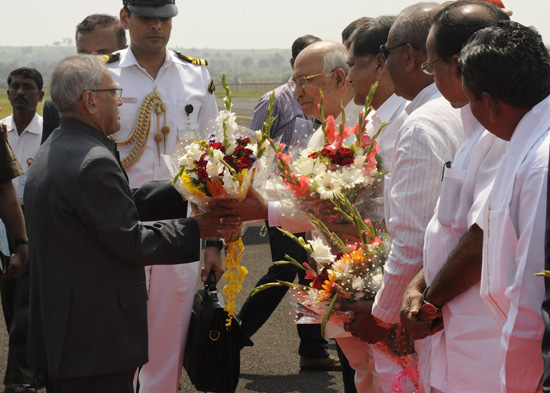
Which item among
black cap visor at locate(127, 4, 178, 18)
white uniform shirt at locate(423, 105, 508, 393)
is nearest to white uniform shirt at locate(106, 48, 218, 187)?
black cap visor at locate(127, 4, 178, 18)

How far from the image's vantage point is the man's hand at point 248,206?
4398 millimetres

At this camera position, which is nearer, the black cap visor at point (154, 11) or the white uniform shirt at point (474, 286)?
the white uniform shirt at point (474, 286)

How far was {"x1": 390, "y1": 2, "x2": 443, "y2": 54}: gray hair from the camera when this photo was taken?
3.94m

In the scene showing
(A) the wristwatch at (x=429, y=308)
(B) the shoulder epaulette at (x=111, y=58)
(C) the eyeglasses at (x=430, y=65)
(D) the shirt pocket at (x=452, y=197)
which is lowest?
(A) the wristwatch at (x=429, y=308)

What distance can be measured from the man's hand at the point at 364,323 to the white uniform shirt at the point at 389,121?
80 centimetres

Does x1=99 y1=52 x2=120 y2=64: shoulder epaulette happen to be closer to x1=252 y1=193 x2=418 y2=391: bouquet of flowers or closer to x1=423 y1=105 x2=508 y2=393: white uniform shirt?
x1=252 y1=193 x2=418 y2=391: bouquet of flowers

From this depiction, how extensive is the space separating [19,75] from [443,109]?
17.1 feet

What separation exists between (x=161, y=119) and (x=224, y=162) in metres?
1.56

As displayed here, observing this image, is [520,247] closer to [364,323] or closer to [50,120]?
[364,323]

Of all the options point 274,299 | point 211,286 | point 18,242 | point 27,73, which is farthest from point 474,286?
point 27,73

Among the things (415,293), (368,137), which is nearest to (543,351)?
(415,293)

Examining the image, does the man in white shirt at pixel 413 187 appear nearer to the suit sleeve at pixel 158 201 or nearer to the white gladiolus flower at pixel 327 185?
the white gladiolus flower at pixel 327 185

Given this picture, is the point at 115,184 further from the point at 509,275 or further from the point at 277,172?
the point at 509,275

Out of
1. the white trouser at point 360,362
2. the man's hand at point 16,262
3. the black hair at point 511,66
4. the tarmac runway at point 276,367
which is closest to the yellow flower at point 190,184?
the white trouser at point 360,362
